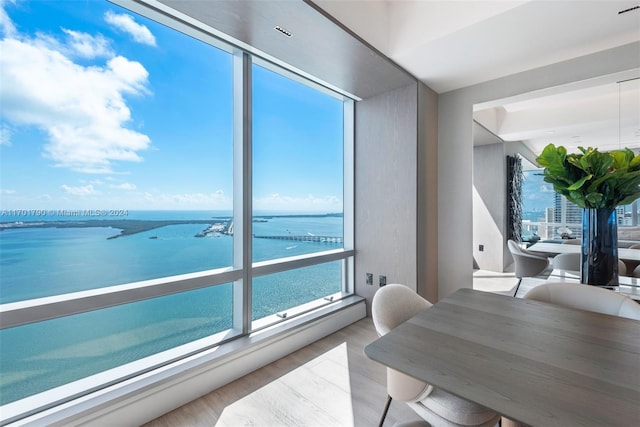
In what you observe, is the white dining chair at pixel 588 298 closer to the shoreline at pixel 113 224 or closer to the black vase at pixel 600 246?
the black vase at pixel 600 246

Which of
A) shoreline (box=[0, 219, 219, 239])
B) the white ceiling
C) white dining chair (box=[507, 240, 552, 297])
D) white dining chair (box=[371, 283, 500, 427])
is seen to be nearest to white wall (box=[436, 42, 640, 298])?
the white ceiling

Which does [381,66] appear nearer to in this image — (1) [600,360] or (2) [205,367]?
(1) [600,360]

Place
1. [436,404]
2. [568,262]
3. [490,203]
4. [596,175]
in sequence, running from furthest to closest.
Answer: [490,203] → [568,262] → [596,175] → [436,404]

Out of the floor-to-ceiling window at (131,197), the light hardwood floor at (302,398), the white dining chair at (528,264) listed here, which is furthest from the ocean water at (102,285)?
the white dining chair at (528,264)

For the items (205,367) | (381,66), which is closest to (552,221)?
(381,66)

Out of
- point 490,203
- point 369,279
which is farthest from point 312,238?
point 490,203

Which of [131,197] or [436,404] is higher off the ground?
[131,197]

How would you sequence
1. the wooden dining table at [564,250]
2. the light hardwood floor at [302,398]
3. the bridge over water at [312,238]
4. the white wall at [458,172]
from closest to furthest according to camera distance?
the light hardwood floor at [302,398]
the wooden dining table at [564,250]
the white wall at [458,172]
the bridge over water at [312,238]

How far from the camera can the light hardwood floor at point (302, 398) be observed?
1.62m

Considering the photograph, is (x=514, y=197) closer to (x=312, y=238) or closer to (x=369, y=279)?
(x=369, y=279)

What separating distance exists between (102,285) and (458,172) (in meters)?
3.27

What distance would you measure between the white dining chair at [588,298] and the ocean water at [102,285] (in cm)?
211

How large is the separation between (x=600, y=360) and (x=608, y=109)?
325 centimetres

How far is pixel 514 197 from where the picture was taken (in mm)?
3803
